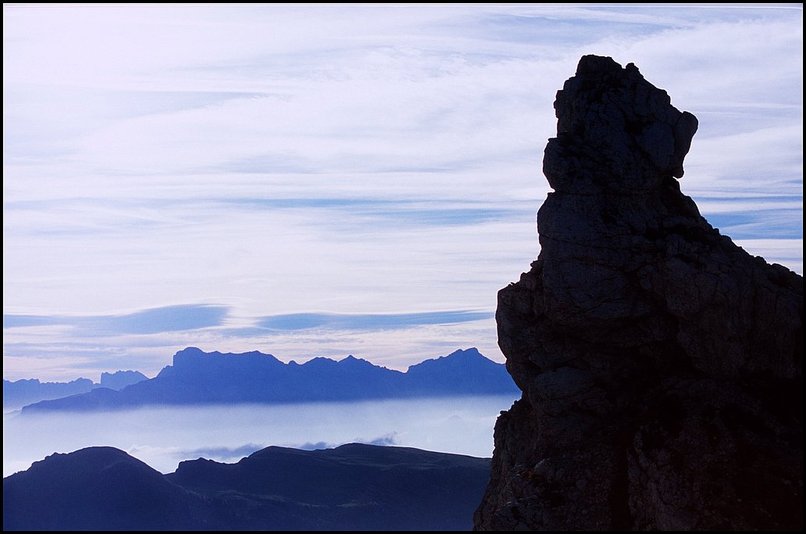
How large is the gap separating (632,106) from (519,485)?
31733 mm

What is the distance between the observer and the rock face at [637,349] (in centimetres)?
6938

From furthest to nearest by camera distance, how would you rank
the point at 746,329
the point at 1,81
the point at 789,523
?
1. the point at 1,81
2. the point at 746,329
3. the point at 789,523

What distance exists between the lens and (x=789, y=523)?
212ft

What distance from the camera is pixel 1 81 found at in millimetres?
90438

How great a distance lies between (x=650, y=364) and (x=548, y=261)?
1147 cm

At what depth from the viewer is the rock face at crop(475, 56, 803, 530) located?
69.4 metres

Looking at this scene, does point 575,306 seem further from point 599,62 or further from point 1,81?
point 1,81

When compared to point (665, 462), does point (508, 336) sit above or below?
above

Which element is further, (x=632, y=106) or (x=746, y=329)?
(x=632, y=106)

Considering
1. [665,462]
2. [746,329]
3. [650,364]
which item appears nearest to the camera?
[665,462]

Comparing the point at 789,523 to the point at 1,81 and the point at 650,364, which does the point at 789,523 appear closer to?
the point at 650,364

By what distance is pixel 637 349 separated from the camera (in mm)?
80625

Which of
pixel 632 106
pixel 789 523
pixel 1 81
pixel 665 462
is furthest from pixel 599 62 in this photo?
pixel 1 81

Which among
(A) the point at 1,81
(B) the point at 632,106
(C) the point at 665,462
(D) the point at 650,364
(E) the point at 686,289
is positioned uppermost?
(A) the point at 1,81
